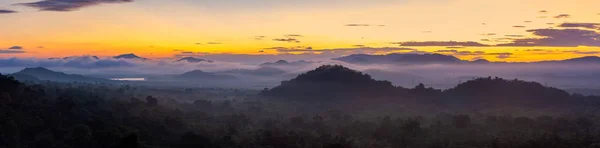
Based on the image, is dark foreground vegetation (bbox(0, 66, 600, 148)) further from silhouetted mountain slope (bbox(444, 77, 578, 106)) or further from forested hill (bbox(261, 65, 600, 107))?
forested hill (bbox(261, 65, 600, 107))

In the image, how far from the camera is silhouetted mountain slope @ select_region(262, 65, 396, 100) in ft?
518

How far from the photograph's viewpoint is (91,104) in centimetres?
8119

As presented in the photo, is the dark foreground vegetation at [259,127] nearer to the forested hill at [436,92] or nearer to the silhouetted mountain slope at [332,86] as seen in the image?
the forested hill at [436,92]

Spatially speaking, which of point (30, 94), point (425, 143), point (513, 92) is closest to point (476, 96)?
point (513, 92)

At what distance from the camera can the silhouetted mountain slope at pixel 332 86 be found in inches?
6216

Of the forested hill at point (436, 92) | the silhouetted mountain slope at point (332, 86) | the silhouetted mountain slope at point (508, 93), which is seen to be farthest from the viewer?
the silhouetted mountain slope at point (332, 86)

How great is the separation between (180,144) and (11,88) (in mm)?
31558

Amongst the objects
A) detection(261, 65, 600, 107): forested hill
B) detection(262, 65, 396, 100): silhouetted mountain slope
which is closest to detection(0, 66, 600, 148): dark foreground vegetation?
detection(261, 65, 600, 107): forested hill

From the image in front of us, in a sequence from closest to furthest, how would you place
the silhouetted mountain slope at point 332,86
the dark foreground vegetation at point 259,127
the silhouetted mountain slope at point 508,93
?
the dark foreground vegetation at point 259,127 → the silhouetted mountain slope at point 508,93 → the silhouetted mountain slope at point 332,86

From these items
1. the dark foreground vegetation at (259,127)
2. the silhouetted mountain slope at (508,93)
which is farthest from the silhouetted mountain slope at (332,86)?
the dark foreground vegetation at (259,127)

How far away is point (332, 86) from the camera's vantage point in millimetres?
169875

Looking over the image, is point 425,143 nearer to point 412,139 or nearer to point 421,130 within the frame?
point 412,139

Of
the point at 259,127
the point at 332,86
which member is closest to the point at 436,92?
the point at 332,86

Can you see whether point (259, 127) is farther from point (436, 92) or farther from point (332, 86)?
point (332, 86)
